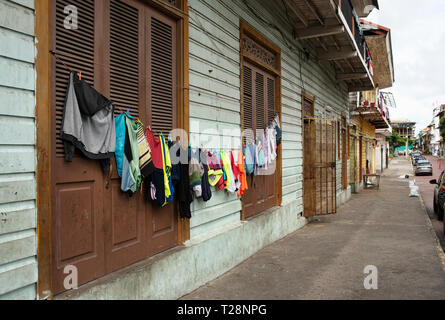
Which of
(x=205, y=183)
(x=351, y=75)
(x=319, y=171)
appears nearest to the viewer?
(x=205, y=183)

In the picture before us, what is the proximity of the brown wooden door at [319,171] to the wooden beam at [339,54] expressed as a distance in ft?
7.52

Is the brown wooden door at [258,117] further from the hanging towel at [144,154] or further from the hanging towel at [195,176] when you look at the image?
the hanging towel at [144,154]

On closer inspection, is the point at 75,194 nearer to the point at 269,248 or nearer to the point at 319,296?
the point at 319,296

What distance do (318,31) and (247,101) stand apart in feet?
11.1

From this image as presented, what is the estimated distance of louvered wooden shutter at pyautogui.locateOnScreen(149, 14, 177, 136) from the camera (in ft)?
14.2

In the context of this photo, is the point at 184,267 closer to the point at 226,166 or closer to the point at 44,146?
the point at 226,166

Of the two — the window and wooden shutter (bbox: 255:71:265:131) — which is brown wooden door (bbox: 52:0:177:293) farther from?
wooden shutter (bbox: 255:71:265:131)

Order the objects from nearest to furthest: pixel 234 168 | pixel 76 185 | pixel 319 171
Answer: pixel 76 185
pixel 234 168
pixel 319 171

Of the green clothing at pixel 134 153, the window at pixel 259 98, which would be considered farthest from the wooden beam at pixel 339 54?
the green clothing at pixel 134 153

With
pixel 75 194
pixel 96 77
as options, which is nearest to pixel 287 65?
pixel 96 77

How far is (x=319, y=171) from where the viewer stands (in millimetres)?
9602

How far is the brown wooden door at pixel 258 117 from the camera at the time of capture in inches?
262

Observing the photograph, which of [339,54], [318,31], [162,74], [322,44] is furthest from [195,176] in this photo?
[339,54]

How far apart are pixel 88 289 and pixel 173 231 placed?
1.52 m
